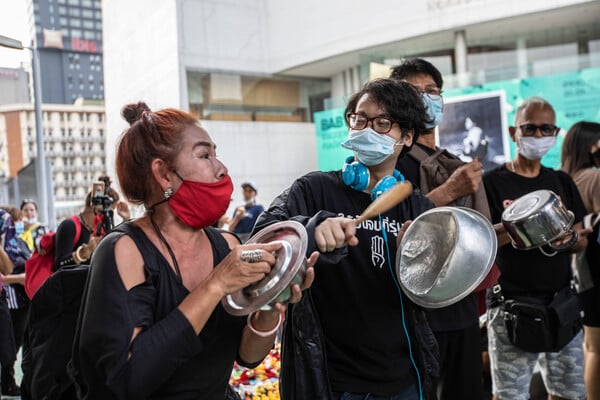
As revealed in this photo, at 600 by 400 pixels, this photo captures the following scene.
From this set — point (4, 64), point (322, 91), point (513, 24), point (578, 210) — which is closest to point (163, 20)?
point (322, 91)

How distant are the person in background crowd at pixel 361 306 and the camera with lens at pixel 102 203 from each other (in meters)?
2.21

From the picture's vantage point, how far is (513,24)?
15461 mm

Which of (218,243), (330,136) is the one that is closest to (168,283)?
(218,243)

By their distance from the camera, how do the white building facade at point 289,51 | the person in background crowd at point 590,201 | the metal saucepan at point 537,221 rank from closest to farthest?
the metal saucepan at point 537,221
the person in background crowd at point 590,201
the white building facade at point 289,51

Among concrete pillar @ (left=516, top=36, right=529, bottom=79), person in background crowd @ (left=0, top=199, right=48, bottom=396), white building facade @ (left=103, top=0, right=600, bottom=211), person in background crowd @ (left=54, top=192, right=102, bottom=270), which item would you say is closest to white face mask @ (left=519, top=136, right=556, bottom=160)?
person in background crowd @ (left=54, top=192, right=102, bottom=270)

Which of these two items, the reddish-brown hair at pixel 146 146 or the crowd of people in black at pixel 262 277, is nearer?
the crowd of people in black at pixel 262 277

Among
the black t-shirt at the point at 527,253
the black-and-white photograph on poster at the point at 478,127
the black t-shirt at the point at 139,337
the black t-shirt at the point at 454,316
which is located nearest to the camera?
the black t-shirt at the point at 139,337

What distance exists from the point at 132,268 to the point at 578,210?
2.77 meters

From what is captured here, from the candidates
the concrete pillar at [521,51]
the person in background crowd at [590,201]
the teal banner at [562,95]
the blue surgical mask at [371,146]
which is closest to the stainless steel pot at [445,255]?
the blue surgical mask at [371,146]

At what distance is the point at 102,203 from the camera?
3.89 metres

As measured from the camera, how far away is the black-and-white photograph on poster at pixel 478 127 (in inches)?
496

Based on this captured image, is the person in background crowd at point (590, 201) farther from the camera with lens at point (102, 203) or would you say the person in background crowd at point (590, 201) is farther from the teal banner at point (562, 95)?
the teal banner at point (562, 95)

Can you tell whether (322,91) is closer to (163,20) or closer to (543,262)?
(163,20)

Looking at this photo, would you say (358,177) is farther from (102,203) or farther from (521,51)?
(521,51)
